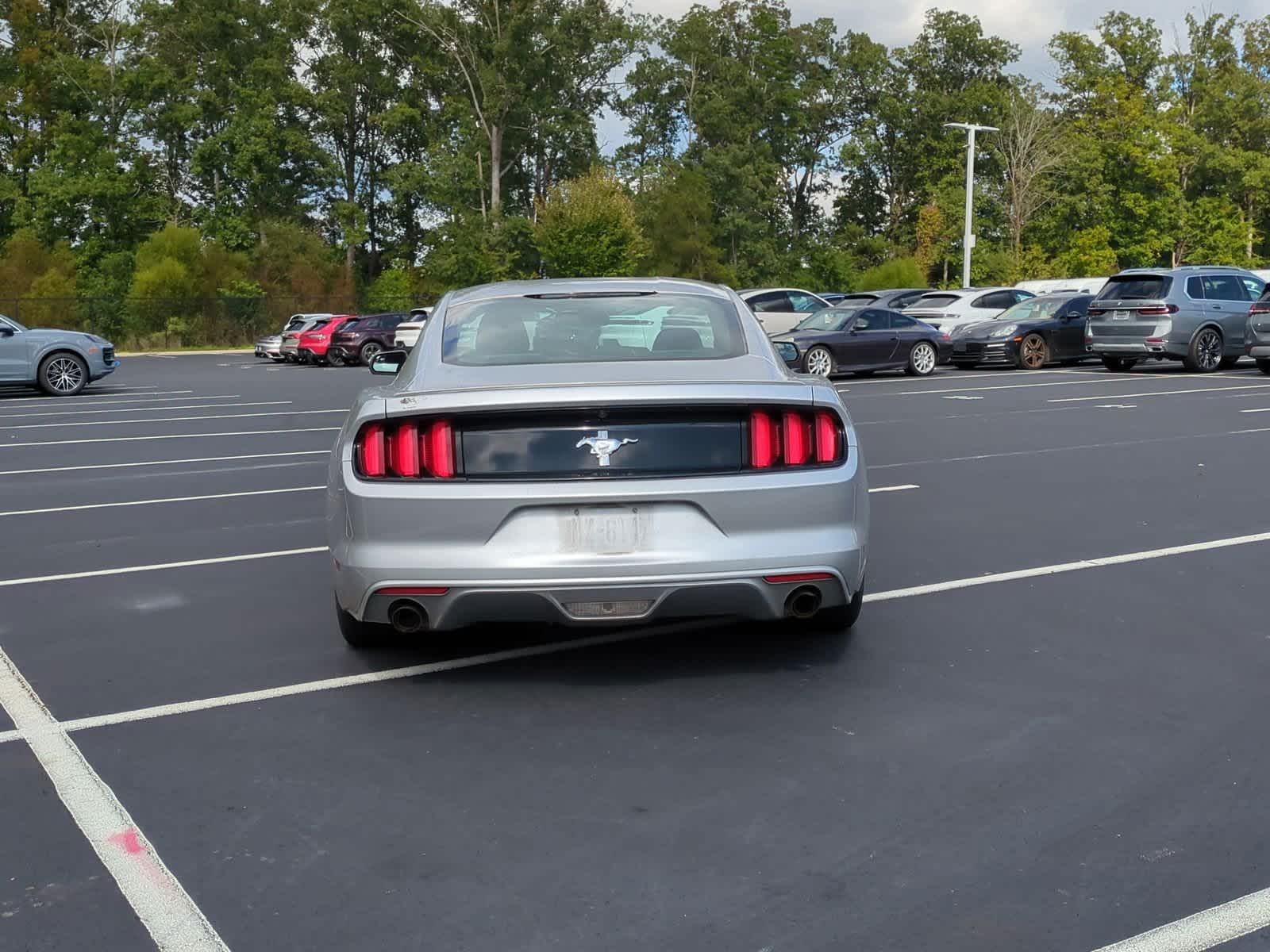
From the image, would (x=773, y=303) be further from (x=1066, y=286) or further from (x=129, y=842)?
(x=129, y=842)

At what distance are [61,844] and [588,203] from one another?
173ft

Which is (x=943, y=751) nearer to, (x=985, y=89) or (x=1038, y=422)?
(x=1038, y=422)

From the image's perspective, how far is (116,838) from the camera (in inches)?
146

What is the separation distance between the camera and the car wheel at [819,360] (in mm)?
23000

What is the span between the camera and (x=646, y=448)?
4789 millimetres

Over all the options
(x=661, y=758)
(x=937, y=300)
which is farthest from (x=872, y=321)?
(x=661, y=758)

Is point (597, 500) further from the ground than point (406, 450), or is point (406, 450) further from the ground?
point (406, 450)

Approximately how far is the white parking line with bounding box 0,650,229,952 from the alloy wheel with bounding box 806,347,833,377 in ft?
62.0

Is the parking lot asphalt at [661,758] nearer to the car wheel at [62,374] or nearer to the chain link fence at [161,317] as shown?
the car wheel at [62,374]

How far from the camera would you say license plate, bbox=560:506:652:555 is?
15.5 ft

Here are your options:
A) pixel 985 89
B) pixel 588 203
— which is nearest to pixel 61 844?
pixel 588 203

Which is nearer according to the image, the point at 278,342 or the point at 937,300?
the point at 937,300

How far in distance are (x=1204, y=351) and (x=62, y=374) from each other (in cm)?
1934

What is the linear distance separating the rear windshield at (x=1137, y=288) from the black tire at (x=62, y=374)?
1763 cm
